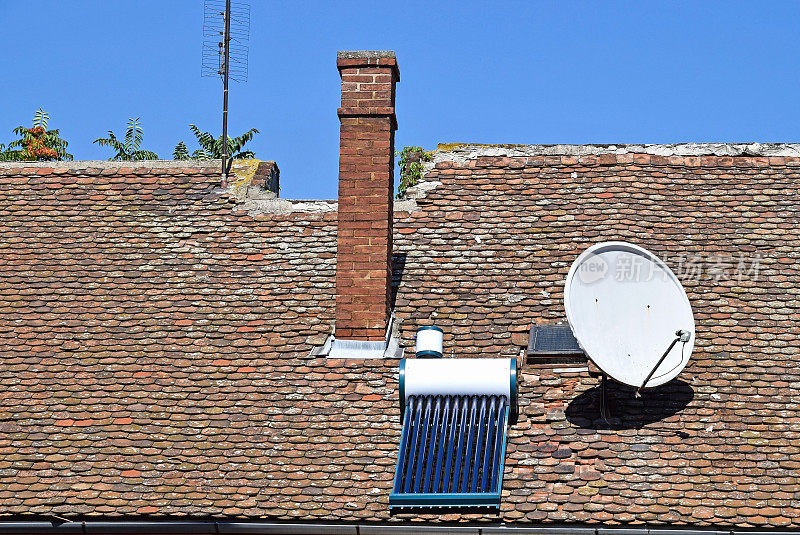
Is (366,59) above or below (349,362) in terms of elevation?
above

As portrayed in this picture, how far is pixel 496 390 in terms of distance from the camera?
1202 cm

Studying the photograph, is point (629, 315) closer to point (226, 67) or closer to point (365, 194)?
point (365, 194)

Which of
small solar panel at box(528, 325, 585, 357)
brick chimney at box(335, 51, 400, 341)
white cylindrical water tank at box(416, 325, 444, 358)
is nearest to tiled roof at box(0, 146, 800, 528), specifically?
small solar panel at box(528, 325, 585, 357)

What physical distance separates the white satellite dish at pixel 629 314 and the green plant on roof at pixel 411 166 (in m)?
3.96

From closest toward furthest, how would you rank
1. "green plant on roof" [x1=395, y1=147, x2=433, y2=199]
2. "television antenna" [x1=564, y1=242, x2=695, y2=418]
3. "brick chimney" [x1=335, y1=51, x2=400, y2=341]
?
"television antenna" [x1=564, y1=242, x2=695, y2=418], "brick chimney" [x1=335, y1=51, x2=400, y2=341], "green plant on roof" [x1=395, y1=147, x2=433, y2=199]

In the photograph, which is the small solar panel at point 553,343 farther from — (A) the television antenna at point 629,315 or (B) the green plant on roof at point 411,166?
(B) the green plant on roof at point 411,166

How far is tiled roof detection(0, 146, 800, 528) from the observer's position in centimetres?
1171

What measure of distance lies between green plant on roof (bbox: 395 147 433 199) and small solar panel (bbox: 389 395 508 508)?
4412 mm

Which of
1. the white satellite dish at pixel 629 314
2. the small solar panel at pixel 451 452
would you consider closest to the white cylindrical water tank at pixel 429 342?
the small solar panel at pixel 451 452

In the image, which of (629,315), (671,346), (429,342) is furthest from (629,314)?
(429,342)

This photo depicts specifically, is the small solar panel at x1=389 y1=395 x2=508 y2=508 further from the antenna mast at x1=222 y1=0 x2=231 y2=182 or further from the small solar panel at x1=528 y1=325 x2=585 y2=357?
the antenna mast at x1=222 y1=0 x2=231 y2=182

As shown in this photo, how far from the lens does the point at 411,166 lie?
16.3m

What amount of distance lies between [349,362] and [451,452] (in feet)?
6.48

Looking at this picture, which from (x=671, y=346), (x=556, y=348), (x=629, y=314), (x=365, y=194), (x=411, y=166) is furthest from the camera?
(x=411, y=166)
